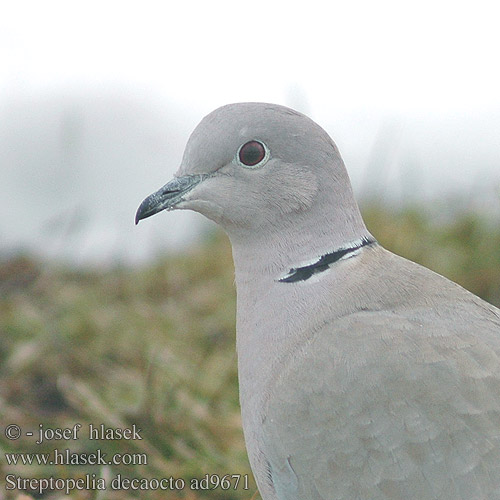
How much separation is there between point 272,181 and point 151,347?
5.35 ft

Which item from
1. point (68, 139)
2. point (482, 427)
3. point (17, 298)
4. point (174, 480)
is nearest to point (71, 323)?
point (17, 298)

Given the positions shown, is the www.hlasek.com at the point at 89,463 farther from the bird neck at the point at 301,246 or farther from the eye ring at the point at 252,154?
the eye ring at the point at 252,154

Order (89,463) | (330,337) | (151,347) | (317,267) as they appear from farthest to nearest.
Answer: (151,347) < (89,463) < (317,267) < (330,337)

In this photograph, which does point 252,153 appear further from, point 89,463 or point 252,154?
point 89,463

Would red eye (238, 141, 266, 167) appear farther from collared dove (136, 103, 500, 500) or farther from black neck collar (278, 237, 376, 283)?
black neck collar (278, 237, 376, 283)

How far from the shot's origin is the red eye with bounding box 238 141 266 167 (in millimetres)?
2281

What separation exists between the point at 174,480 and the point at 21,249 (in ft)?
6.46

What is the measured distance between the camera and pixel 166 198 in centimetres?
Answer: 227

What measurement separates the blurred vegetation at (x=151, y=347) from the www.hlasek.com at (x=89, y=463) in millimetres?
20

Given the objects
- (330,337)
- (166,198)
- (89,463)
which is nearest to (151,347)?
(89,463)

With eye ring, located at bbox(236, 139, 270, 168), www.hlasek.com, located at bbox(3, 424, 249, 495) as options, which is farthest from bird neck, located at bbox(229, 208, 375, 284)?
www.hlasek.com, located at bbox(3, 424, 249, 495)

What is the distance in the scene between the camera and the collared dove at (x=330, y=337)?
1891 millimetres

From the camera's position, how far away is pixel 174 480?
2.80 m

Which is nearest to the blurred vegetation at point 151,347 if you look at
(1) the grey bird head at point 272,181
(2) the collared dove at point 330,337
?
(2) the collared dove at point 330,337
